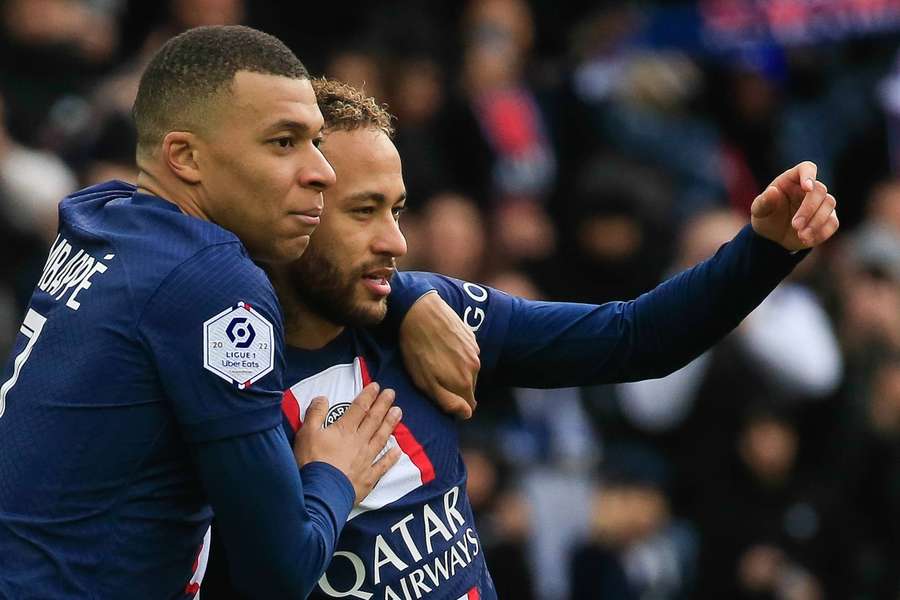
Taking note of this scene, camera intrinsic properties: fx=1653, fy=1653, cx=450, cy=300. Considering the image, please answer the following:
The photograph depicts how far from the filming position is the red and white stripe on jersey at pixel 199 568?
350 cm

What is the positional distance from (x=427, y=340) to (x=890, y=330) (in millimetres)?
5151

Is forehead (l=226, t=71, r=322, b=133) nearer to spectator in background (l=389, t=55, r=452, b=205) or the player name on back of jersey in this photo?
the player name on back of jersey

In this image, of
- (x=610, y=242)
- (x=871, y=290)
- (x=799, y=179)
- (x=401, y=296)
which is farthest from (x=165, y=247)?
(x=871, y=290)

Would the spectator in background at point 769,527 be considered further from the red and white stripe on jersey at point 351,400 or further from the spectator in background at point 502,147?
the red and white stripe on jersey at point 351,400

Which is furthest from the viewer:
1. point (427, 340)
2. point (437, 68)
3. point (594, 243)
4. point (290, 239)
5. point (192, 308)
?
point (437, 68)

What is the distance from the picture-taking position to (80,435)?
128 inches

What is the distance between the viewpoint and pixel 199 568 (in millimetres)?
3551

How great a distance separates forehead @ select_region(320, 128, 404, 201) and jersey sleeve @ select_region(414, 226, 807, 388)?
15.7 inches

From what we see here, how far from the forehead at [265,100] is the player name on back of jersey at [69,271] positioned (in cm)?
40

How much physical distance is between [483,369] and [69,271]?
1.09 metres

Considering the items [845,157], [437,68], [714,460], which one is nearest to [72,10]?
[437,68]

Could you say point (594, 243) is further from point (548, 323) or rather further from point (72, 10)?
point (548, 323)

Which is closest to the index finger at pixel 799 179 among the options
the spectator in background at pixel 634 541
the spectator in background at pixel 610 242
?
the spectator in background at pixel 634 541

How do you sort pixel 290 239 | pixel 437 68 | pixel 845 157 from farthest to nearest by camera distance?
1. pixel 845 157
2. pixel 437 68
3. pixel 290 239
